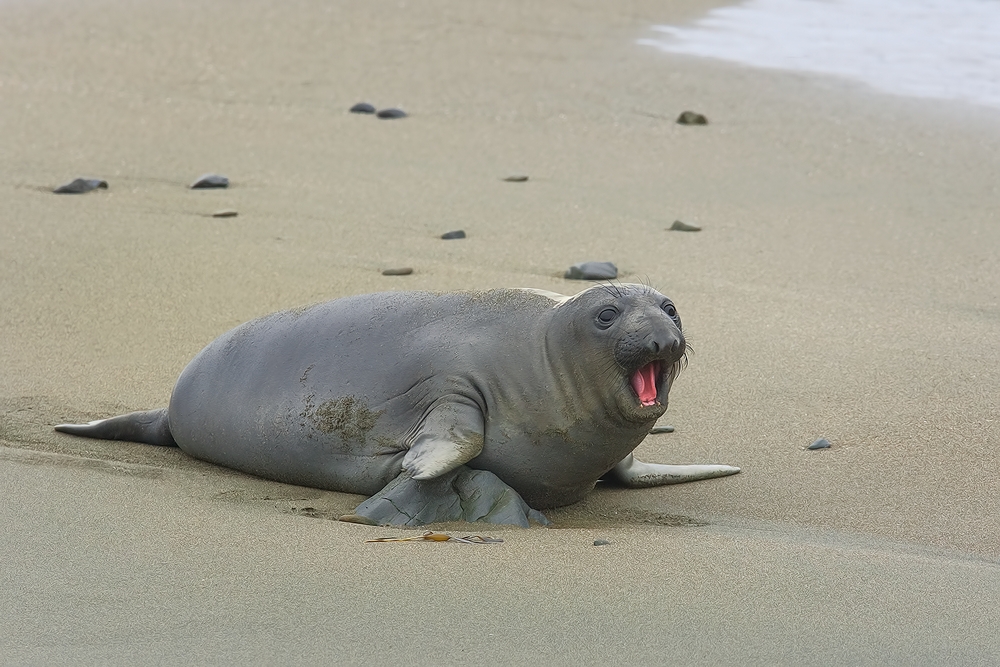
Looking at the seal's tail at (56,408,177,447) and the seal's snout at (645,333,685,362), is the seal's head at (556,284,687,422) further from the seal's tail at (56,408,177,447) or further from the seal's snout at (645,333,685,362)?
the seal's tail at (56,408,177,447)

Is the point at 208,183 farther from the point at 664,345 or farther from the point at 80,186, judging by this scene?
the point at 664,345

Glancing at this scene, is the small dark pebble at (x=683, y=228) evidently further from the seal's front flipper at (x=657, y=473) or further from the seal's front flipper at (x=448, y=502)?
the seal's front flipper at (x=448, y=502)

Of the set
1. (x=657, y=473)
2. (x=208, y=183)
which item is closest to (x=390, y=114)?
(x=208, y=183)

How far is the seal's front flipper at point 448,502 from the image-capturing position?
392cm

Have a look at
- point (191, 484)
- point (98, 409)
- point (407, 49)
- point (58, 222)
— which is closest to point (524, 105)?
point (407, 49)

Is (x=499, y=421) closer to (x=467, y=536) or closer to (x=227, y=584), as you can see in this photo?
(x=467, y=536)

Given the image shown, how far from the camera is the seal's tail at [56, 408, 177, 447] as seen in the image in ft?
15.5

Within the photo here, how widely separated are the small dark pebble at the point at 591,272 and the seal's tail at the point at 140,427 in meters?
2.08

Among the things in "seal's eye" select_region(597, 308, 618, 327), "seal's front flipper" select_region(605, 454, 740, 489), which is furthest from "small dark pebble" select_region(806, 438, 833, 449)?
"seal's eye" select_region(597, 308, 618, 327)

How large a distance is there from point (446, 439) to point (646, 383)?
0.55 meters

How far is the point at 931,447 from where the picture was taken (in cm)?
459

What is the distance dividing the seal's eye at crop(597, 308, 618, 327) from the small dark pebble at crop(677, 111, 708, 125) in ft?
16.5

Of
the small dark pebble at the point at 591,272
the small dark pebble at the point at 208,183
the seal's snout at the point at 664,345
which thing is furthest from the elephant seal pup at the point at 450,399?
the small dark pebble at the point at 208,183

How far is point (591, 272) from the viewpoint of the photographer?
6.26 m
